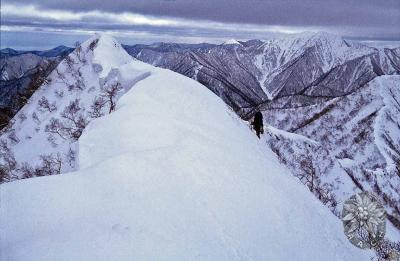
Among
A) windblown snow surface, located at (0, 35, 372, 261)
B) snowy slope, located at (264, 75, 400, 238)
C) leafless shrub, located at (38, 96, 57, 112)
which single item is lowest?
snowy slope, located at (264, 75, 400, 238)

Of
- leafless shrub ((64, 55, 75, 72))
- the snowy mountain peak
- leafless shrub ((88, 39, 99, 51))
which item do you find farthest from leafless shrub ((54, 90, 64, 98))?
leafless shrub ((88, 39, 99, 51))

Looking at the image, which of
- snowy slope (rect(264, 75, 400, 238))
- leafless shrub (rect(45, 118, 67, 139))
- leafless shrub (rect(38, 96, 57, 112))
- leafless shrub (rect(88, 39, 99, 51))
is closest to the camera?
leafless shrub (rect(45, 118, 67, 139))

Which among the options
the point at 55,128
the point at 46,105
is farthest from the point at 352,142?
the point at 55,128

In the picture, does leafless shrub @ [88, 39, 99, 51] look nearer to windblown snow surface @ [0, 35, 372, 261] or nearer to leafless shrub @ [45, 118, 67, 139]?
leafless shrub @ [45, 118, 67, 139]

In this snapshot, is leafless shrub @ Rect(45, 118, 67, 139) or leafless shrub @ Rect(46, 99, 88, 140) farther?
leafless shrub @ Rect(45, 118, 67, 139)

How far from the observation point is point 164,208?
11617mm

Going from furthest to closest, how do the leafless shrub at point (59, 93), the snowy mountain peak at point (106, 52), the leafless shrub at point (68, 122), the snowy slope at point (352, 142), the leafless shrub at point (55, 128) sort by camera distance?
the snowy slope at point (352, 142) → the snowy mountain peak at point (106, 52) → the leafless shrub at point (59, 93) → the leafless shrub at point (55, 128) → the leafless shrub at point (68, 122)

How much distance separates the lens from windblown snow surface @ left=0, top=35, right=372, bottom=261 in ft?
33.6

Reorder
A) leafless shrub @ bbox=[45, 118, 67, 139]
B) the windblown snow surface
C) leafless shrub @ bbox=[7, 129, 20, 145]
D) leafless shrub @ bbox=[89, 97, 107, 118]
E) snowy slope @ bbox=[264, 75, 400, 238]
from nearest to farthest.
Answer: the windblown snow surface → leafless shrub @ bbox=[89, 97, 107, 118] → leafless shrub @ bbox=[45, 118, 67, 139] → leafless shrub @ bbox=[7, 129, 20, 145] → snowy slope @ bbox=[264, 75, 400, 238]

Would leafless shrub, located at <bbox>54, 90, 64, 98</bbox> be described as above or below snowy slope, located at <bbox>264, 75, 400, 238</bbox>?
above

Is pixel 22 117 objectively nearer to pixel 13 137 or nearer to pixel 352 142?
pixel 13 137

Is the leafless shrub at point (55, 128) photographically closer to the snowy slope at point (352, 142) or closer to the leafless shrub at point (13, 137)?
the leafless shrub at point (13, 137)

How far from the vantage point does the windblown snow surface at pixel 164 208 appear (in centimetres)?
1025

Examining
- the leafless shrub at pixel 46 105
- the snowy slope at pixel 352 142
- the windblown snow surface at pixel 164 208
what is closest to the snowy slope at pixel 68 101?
the leafless shrub at pixel 46 105
